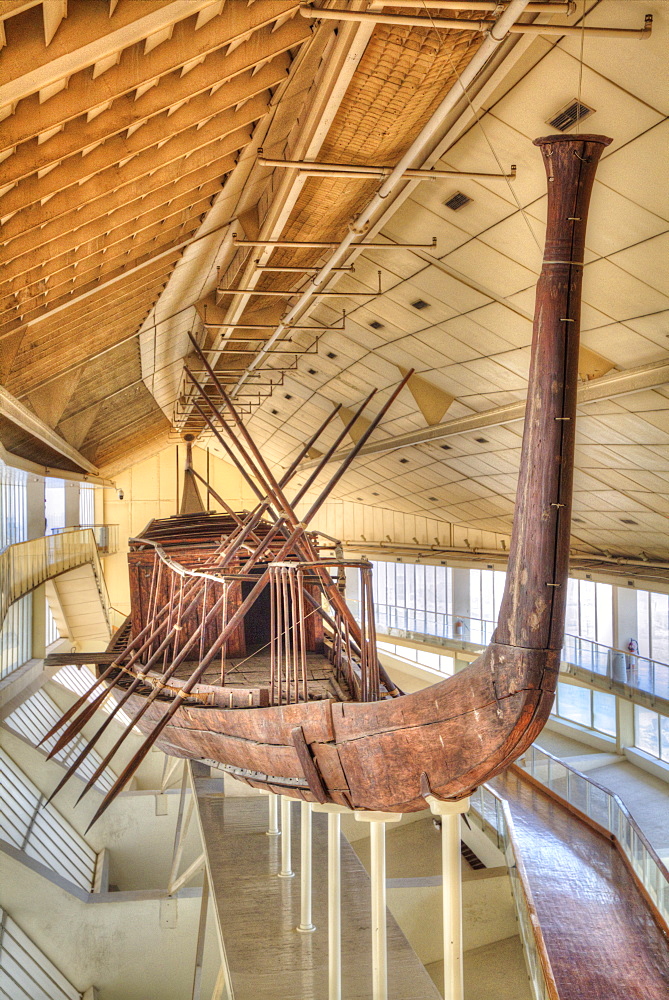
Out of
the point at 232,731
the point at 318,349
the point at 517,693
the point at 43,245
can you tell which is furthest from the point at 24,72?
the point at 318,349

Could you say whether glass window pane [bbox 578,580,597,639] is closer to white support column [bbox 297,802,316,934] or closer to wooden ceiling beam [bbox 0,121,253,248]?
white support column [bbox 297,802,316,934]

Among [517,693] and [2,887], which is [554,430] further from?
[2,887]

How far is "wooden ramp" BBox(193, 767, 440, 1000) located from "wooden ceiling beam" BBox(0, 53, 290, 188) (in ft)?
24.1

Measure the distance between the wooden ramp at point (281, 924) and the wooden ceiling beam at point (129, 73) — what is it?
7.56m

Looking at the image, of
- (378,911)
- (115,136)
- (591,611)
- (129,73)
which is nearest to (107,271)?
(115,136)

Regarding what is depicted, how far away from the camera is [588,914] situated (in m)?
8.65

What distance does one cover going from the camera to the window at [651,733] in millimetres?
16812

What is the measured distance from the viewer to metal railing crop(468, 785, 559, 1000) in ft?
24.1

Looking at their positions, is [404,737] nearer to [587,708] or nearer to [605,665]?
[605,665]

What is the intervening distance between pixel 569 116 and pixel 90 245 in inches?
158

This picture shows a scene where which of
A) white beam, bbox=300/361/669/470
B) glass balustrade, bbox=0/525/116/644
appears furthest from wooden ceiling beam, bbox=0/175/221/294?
glass balustrade, bbox=0/525/116/644

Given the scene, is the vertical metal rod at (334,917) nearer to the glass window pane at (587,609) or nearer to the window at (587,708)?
the window at (587,708)

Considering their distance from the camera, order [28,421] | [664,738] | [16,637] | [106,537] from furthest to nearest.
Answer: [106,537], [16,637], [664,738], [28,421]

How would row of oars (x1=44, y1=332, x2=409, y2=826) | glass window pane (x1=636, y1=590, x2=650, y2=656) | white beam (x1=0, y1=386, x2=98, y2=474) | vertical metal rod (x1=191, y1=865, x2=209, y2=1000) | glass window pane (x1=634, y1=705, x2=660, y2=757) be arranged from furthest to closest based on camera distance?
glass window pane (x1=636, y1=590, x2=650, y2=656) → glass window pane (x1=634, y1=705, x2=660, y2=757) → vertical metal rod (x1=191, y1=865, x2=209, y2=1000) → white beam (x1=0, y1=386, x2=98, y2=474) → row of oars (x1=44, y1=332, x2=409, y2=826)
